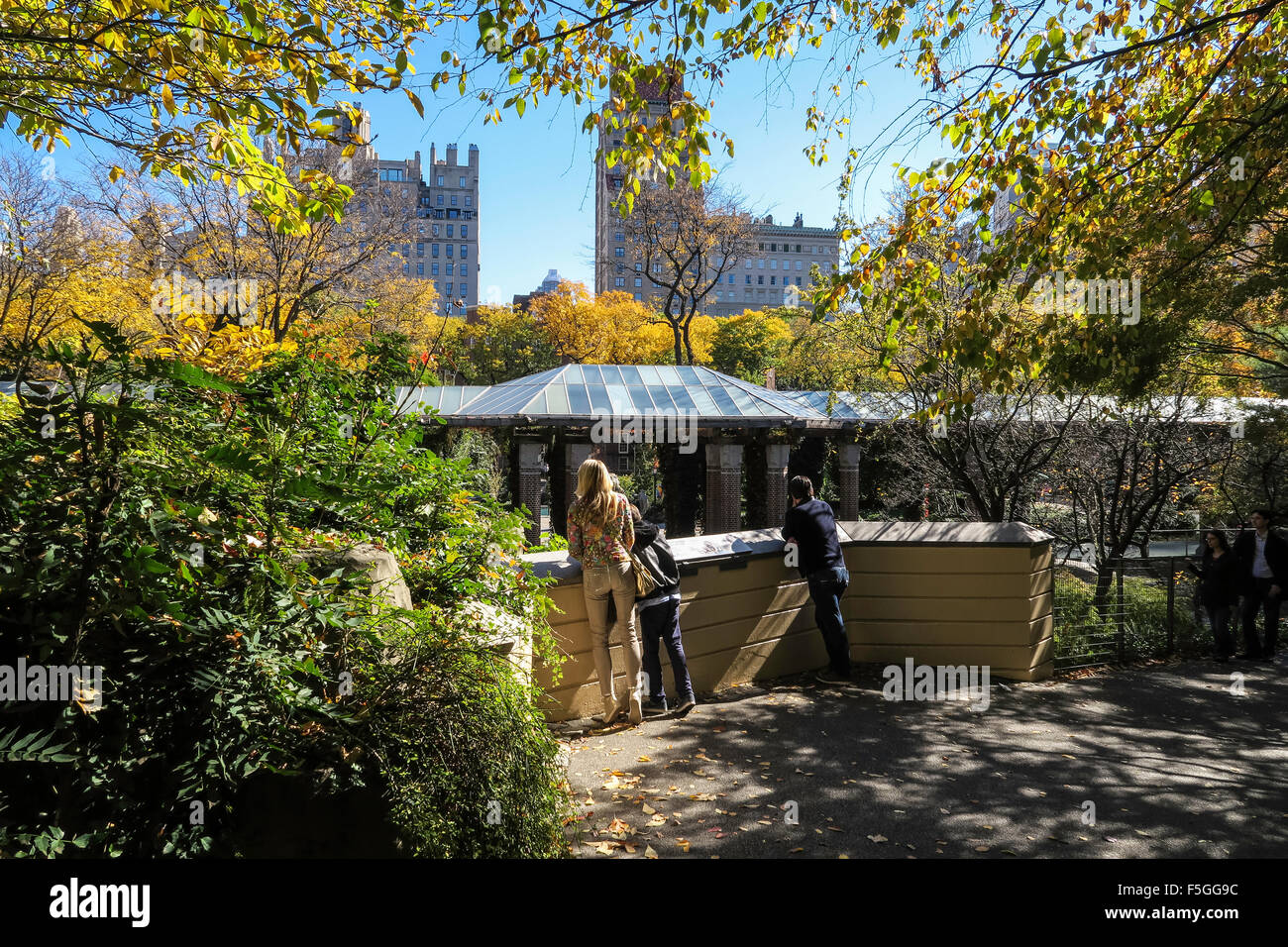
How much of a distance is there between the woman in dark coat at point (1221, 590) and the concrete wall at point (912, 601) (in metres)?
2.82

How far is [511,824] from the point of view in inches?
94.1

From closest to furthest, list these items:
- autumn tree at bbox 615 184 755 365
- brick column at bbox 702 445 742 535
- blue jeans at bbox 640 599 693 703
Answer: blue jeans at bbox 640 599 693 703 → brick column at bbox 702 445 742 535 → autumn tree at bbox 615 184 755 365

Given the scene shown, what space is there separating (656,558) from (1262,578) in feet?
24.7

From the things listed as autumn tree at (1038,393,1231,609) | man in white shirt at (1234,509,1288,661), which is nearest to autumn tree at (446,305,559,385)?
autumn tree at (1038,393,1231,609)

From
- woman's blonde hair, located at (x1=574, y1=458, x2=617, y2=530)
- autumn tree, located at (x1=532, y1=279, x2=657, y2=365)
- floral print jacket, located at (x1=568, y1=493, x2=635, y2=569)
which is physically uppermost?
autumn tree, located at (x1=532, y1=279, x2=657, y2=365)

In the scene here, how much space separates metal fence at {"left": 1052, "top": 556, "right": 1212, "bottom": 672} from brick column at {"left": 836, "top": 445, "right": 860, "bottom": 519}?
12486mm

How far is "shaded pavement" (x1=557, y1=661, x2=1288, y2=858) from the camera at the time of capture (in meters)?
3.73

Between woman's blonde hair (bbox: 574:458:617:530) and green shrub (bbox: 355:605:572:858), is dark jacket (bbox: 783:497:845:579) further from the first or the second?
green shrub (bbox: 355:605:572:858)

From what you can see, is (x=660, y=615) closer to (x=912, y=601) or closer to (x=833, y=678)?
(x=833, y=678)

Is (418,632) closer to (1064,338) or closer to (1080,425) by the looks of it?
(1064,338)

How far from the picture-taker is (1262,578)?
895 centimetres

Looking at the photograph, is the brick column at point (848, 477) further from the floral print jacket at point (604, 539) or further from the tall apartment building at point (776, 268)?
the tall apartment building at point (776, 268)

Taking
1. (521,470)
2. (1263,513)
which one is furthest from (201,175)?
(521,470)

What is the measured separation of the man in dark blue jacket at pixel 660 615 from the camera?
5613mm
